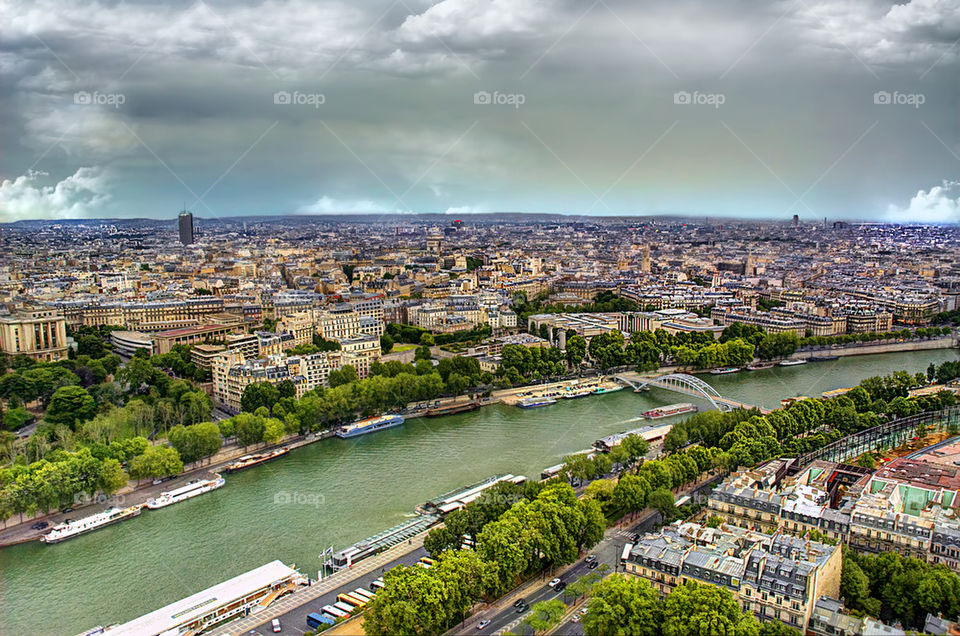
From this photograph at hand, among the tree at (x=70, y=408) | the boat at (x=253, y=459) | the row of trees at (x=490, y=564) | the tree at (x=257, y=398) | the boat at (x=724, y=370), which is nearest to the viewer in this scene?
the row of trees at (x=490, y=564)

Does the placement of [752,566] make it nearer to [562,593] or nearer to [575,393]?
[562,593]

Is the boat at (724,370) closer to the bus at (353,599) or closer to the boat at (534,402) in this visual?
the boat at (534,402)

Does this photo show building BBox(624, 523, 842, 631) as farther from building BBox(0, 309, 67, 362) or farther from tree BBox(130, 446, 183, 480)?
building BBox(0, 309, 67, 362)

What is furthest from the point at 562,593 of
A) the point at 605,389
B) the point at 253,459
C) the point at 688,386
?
the point at 688,386

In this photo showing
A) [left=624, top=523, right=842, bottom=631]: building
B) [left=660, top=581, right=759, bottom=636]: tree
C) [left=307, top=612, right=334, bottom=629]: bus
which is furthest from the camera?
[left=307, top=612, right=334, bottom=629]: bus

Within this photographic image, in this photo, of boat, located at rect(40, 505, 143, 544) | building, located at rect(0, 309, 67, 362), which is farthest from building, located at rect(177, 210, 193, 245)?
boat, located at rect(40, 505, 143, 544)

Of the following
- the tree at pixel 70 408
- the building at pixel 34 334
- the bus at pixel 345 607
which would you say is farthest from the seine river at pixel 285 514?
the building at pixel 34 334
